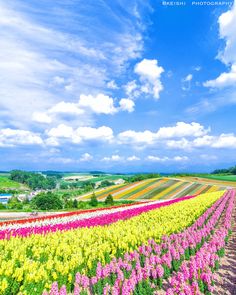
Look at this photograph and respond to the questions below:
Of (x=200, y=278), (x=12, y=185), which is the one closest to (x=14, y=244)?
(x=200, y=278)

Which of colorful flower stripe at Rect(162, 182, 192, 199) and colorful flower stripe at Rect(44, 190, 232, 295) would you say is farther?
colorful flower stripe at Rect(162, 182, 192, 199)

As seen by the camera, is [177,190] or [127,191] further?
[127,191]

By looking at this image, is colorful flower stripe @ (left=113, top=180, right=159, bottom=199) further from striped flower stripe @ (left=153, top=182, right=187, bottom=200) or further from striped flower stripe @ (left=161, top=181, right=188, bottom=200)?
striped flower stripe @ (left=161, top=181, right=188, bottom=200)

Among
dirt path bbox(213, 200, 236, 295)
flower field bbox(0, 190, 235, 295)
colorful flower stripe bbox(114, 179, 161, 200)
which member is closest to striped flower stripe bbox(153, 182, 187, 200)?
colorful flower stripe bbox(114, 179, 161, 200)

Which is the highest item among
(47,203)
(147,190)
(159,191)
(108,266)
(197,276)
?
(108,266)

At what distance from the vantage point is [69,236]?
Answer: 11.9 meters

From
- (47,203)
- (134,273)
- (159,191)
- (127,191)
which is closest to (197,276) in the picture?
(134,273)

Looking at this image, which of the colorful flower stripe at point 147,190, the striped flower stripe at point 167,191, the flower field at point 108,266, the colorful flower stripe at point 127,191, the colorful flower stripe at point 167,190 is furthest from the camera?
the colorful flower stripe at point 127,191

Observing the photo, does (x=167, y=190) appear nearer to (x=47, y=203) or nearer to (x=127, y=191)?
(x=127, y=191)

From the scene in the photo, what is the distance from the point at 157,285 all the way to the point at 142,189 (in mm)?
70620

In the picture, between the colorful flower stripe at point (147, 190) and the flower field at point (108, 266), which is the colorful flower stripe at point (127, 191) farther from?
the flower field at point (108, 266)

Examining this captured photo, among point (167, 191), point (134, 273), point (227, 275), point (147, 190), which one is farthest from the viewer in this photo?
point (147, 190)

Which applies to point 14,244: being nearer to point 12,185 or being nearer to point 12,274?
point 12,274

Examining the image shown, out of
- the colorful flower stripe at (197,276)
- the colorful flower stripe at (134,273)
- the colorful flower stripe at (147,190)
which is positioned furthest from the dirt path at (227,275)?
the colorful flower stripe at (147,190)
